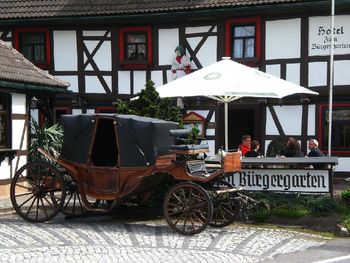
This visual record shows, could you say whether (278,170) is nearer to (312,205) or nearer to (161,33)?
(312,205)

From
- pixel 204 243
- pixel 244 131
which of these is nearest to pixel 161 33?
pixel 244 131

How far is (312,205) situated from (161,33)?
33.8ft

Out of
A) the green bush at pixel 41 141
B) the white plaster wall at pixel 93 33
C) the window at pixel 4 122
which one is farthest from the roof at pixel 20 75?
the white plaster wall at pixel 93 33

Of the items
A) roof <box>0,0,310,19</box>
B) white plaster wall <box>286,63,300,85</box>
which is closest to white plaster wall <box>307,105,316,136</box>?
white plaster wall <box>286,63,300,85</box>

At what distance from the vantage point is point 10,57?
14172 millimetres

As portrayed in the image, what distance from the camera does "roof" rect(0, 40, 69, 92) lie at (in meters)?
12.6

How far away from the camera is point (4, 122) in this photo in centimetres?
1298

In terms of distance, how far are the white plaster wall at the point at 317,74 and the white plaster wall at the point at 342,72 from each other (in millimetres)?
327

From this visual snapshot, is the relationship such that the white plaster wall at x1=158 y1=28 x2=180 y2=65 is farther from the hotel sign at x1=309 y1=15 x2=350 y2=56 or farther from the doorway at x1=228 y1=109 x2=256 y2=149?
the hotel sign at x1=309 y1=15 x2=350 y2=56

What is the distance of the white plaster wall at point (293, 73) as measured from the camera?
16859mm

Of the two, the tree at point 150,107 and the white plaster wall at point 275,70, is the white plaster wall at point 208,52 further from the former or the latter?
the tree at point 150,107

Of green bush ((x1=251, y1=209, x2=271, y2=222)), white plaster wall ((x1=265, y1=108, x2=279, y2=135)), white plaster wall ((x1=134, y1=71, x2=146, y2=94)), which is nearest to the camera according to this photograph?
green bush ((x1=251, y1=209, x2=271, y2=222))

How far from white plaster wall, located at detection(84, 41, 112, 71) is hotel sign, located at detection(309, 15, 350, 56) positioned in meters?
6.76

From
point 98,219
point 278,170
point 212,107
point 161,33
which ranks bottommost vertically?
point 98,219
